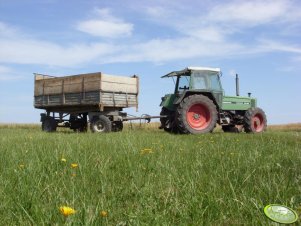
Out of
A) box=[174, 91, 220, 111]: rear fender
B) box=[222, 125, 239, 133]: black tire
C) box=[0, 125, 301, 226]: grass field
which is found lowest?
box=[0, 125, 301, 226]: grass field

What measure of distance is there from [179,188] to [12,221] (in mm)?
1274

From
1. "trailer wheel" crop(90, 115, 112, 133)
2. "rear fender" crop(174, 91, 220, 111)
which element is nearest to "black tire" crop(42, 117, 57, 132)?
"trailer wheel" crop(90, 115, 112, 133)

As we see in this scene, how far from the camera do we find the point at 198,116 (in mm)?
13164

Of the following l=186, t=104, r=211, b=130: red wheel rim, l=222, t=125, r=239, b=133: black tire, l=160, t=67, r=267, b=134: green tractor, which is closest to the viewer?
l=160, t=67, r=267, b=134: green tractor

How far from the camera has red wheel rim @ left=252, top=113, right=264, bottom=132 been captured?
1469 centimetres

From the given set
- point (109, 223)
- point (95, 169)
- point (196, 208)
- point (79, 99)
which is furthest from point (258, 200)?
point (79, 99)

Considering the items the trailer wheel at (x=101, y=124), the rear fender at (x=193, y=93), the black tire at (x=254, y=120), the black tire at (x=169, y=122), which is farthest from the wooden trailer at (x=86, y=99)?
the black tire at (x=254, y=120)

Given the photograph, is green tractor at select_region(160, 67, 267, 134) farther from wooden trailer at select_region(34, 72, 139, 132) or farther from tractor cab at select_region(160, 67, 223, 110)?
wooden trailer at select_region(34, 72, 139, 132)

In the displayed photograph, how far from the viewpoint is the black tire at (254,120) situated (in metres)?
14.0

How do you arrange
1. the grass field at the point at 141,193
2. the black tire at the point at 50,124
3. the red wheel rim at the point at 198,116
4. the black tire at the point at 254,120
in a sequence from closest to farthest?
1. the grass field at the point at 141,193
2. the red wheel rim at the point at 198,116
3. the black tire at the point at 254,120
4. the black tire at the point at 50,124

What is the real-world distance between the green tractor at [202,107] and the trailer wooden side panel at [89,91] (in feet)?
7.12

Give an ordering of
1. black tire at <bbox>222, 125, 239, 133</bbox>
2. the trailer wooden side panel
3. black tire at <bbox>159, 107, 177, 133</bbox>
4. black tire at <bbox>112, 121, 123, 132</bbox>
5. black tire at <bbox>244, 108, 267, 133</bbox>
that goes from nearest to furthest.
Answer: black tire at <bbox>159, 107, 177, 133</bbox>
black tire at <bbox>244, 108, 267, 133</bbox>
black tire at <bbox>222, 125, 239, 133</bbox>
the trailer wooden side panel
black tire at <bbox>112, 121, 123, 132</bbox>

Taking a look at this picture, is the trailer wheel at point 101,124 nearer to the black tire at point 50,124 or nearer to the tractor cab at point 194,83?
the tractor cab at point 194,83

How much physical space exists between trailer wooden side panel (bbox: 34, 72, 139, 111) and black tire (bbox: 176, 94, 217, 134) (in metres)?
3.52
